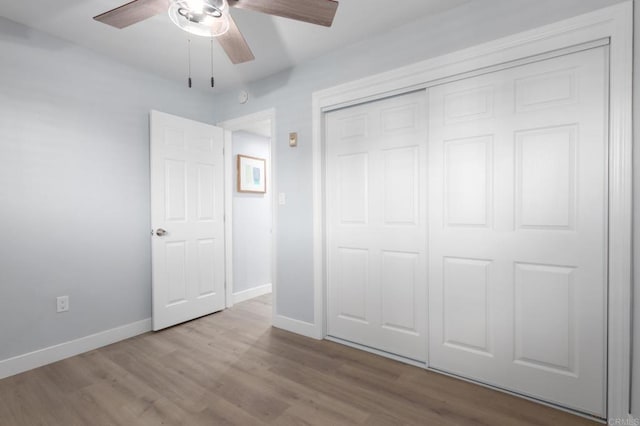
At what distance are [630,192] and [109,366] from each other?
3.44 metres

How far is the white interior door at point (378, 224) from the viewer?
2.29 meters

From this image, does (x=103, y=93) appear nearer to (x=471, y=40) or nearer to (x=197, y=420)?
(x=197, y=420)

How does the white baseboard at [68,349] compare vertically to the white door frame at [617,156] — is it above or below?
below

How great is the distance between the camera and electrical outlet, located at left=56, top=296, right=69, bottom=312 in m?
2.42

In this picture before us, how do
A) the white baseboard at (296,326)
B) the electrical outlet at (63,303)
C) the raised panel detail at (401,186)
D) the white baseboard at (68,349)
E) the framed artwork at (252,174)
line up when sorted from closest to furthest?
the white baseboard at (68,349)
the raised panel detail at (401,186)
the electrical outlet at (63,303)
the white baseboard at (296,326)
the framed artwork at (252,174)

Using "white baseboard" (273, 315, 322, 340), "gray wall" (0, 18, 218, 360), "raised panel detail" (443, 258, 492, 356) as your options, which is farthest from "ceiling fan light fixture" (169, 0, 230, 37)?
"white baseboard" (273, 315, 322, 340)

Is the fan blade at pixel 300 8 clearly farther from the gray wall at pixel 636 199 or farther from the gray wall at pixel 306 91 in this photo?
the gray wall at pixel 636 199

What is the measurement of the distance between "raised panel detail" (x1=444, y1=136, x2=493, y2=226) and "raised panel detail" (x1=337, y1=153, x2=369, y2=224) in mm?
643

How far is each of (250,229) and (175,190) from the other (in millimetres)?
1213

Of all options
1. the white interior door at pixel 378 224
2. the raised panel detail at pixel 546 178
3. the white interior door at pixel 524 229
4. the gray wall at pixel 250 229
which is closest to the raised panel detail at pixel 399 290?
the white interior door at pixel 378 224

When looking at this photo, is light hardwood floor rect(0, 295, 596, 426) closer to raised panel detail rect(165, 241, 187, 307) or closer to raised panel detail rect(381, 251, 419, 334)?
raised panel detail rect(381, 251, 419, 334)

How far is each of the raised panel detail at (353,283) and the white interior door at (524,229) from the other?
0.56 m

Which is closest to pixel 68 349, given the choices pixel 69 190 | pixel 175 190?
pixel 69 190

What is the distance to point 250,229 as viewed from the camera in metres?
4.10
